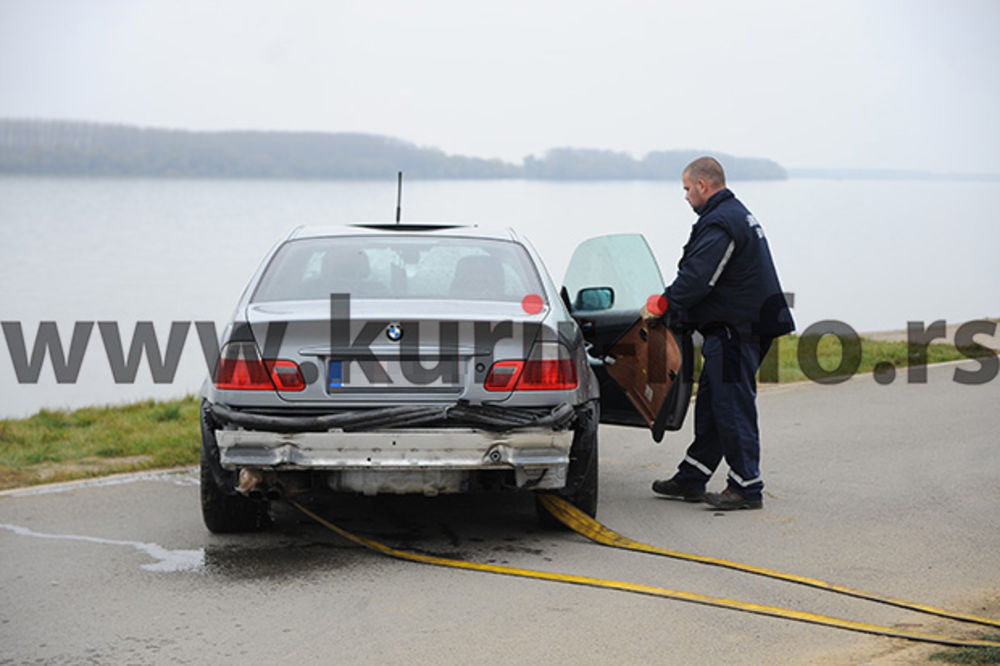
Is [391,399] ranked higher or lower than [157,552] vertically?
higher

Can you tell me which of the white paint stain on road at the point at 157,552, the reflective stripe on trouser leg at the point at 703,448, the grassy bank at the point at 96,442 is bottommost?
the grassy bank at the point at 96,442

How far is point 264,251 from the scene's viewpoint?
1832 inches

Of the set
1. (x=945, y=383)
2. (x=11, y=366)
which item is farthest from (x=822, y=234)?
(x=945, y=383)

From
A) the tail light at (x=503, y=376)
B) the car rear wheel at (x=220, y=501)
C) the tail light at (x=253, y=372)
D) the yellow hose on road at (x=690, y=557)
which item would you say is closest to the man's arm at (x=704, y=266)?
the yellow hose on road at (x=690, y=557)

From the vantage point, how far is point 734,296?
23.1ft

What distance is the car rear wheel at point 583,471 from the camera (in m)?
6.05

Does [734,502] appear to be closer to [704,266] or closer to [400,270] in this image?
[704,266]

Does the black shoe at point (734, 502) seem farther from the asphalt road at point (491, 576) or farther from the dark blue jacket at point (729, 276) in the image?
the dark blue jacket at point (729, 276)

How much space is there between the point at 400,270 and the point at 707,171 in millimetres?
1918

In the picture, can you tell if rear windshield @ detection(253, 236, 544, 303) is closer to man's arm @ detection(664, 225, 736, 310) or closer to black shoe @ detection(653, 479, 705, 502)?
man's arm @ detection(664, 225, 736, 310)

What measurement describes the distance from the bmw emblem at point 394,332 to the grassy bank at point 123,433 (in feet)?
11.6

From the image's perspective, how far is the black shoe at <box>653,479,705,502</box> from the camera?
7.34 meters

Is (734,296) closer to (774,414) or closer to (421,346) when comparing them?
(421,346)
